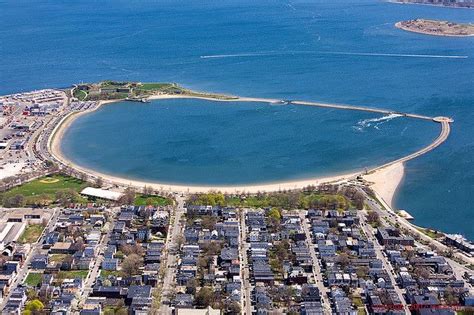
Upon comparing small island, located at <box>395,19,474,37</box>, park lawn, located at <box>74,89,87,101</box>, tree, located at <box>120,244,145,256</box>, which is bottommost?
tree, located at <box>120,244,145,256</box>

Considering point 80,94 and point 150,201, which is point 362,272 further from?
point 80,94

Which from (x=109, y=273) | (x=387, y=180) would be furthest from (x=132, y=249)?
(x=387, y=180)

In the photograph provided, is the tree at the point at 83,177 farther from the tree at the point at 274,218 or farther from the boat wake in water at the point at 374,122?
the boat wake in water at the point at 374,122

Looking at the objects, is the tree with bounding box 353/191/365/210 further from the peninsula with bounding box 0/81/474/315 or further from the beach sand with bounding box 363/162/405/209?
the beach sand with bounding box 363/162/405/209

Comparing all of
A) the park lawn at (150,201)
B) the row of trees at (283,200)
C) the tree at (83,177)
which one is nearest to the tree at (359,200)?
the row of trees at (283,200)

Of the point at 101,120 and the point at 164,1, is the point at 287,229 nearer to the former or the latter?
the point at 101,120

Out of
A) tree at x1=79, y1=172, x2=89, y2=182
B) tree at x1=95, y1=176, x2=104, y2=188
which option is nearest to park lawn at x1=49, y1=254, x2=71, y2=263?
tree at x1=95, y1=176, x2=104, y2=188
